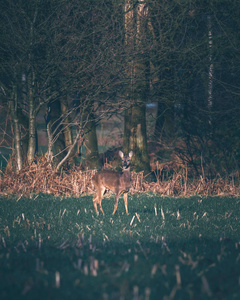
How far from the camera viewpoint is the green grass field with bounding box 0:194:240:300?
4641 mm

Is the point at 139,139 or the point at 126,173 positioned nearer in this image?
the point at 126,173

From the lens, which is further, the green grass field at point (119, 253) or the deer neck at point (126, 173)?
the deer neck at point (126, 173)

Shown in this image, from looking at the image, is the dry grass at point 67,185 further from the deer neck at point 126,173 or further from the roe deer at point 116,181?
the deer neck at point 126,173

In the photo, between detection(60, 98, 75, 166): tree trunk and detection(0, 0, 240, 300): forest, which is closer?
detection(0, 0, 240, 300): forest

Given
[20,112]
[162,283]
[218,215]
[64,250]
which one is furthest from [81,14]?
[162,283]

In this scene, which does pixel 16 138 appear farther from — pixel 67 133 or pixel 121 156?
pixel 121 156

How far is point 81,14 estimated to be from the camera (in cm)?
1255

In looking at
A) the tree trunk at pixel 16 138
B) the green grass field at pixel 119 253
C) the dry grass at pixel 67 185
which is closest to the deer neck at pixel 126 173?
the green grass field at pixel 119 253

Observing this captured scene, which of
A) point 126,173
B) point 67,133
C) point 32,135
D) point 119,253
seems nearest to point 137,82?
point 32,135

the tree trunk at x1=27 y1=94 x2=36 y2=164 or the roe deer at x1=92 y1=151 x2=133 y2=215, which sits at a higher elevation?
the tree trunk at x1=27 y1=94 x2=36 y2=164

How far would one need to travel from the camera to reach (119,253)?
245 inches

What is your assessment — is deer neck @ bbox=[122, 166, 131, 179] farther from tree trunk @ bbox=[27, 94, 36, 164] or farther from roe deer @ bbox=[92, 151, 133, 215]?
tree trunk @ bbox=[27, 94, 36, 164]

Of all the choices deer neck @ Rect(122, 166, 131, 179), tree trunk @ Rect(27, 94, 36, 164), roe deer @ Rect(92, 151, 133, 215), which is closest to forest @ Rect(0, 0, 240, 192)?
tree trunk @ Rect(27, 94, 36, 164)

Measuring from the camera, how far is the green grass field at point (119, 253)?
464 centimetres
